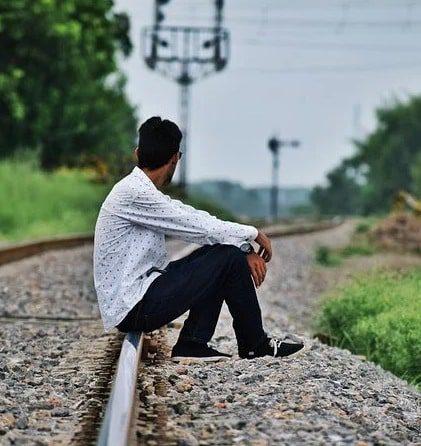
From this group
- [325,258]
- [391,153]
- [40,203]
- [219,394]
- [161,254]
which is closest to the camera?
[219,394]

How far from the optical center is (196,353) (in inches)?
224

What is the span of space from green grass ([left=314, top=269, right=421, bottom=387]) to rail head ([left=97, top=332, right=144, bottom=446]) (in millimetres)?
2267

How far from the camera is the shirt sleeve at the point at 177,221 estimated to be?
5391mm

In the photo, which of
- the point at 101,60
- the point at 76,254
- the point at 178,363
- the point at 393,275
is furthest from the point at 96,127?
the point at 178,363

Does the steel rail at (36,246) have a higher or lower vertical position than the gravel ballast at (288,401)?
lower

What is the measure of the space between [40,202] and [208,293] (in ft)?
63.3

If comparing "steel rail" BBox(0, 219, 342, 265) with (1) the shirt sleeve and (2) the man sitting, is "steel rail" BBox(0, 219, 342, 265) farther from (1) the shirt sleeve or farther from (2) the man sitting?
(1) the shirt sleeve

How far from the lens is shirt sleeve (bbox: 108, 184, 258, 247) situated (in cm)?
539

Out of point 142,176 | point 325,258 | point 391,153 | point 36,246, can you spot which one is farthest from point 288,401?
point 391,153

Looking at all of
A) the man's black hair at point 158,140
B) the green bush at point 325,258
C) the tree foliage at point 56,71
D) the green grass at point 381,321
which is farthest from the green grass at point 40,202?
the man's black hair at point 158,140

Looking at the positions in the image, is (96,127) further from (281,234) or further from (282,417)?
(282,417)

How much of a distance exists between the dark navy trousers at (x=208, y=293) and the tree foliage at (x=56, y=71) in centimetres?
Answer: 2591

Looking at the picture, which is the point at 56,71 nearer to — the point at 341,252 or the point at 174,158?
the point at 341,252

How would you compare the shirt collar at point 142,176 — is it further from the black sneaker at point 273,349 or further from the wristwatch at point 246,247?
the black sneaker at point 273,349
